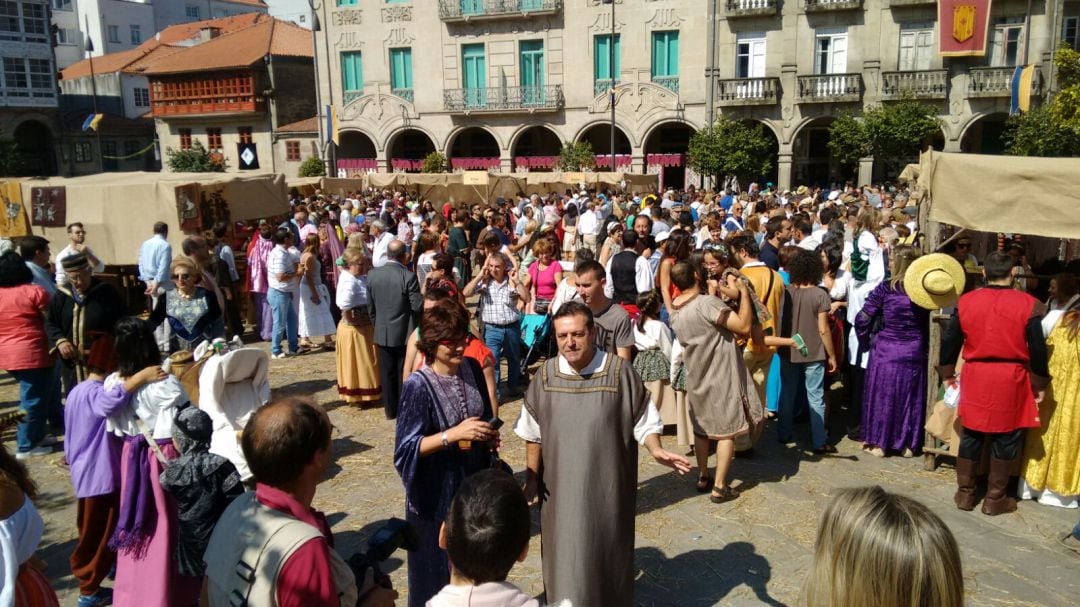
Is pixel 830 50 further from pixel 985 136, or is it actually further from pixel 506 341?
pixel 506 341

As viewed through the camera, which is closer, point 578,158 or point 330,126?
point 578,158

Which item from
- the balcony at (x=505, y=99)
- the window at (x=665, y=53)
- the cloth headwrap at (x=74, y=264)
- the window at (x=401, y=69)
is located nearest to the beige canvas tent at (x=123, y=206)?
the cloth headwrap at (x=74, y=264)

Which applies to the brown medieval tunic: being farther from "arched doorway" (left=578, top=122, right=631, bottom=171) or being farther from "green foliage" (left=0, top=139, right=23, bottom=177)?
"green foliage" (left=0, top=139, right=23, bottom=177)

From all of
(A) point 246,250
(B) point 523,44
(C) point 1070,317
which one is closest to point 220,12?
(B) point 523,44

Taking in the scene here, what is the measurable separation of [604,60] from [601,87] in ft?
3.52

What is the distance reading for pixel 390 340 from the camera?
24.1 feet

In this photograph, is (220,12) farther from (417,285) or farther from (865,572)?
(865,572)

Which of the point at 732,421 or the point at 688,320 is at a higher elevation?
the point at 688,320

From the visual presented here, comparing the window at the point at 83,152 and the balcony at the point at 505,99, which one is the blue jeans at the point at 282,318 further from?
the window at the point at 83,152

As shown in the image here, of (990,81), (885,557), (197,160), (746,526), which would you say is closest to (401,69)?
(197,160)

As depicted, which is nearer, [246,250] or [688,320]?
[688,320]

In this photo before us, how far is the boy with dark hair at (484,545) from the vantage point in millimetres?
2227

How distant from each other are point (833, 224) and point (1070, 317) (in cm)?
563

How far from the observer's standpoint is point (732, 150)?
28094 millimetres
